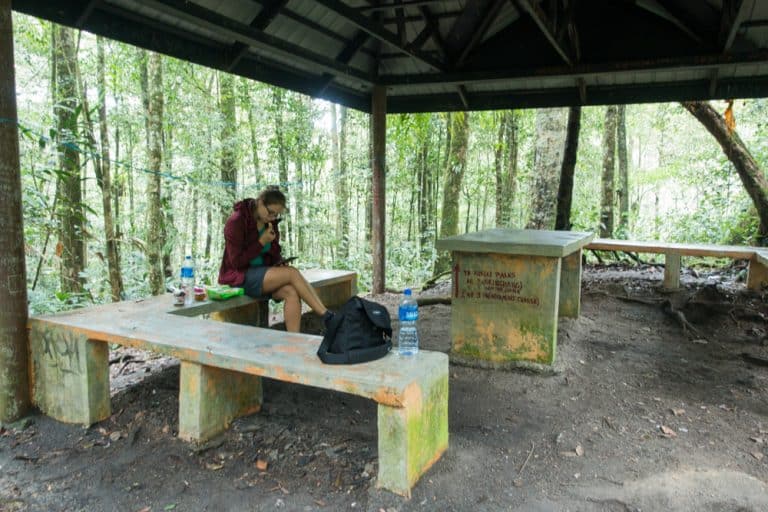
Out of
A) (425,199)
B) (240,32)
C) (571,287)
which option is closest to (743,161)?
(571,287)

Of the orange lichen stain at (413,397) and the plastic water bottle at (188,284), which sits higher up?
the plastic water bottle at (188,284)

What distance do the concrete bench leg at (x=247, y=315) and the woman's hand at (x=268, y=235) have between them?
0.59m

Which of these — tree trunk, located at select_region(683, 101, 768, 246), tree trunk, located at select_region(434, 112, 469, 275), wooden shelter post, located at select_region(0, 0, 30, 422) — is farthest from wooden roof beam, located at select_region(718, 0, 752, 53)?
tree trunk, located at select_region(434, 112, 469, 275)

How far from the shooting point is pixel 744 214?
10164mm

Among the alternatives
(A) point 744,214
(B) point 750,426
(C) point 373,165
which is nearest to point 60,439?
(B) point 750,426

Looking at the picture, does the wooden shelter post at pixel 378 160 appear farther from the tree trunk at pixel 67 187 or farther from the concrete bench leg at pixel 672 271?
the tree trunk at pixel 67 187

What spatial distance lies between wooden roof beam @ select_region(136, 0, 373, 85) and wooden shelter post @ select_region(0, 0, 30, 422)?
1161mm

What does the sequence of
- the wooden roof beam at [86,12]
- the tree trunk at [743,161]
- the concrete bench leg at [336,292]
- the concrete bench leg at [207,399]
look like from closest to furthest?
the concrete bench leg at [207,399], the wooden roof beam at [86,12], the concrete bench leg at [336,292], the tree trunk at [743,161]

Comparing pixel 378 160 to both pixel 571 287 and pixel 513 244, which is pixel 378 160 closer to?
pixel 571 287

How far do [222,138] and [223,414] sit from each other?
27.5 feet

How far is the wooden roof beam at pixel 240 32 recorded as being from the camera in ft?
13.7

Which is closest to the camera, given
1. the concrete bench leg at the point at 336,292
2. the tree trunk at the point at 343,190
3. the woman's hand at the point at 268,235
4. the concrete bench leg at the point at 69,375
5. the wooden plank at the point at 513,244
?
the concrete bench leg at the point at 69,375

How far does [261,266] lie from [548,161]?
230 inches

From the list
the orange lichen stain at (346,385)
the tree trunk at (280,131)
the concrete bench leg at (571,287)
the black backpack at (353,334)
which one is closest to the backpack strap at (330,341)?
the black backpack at (353,334)
